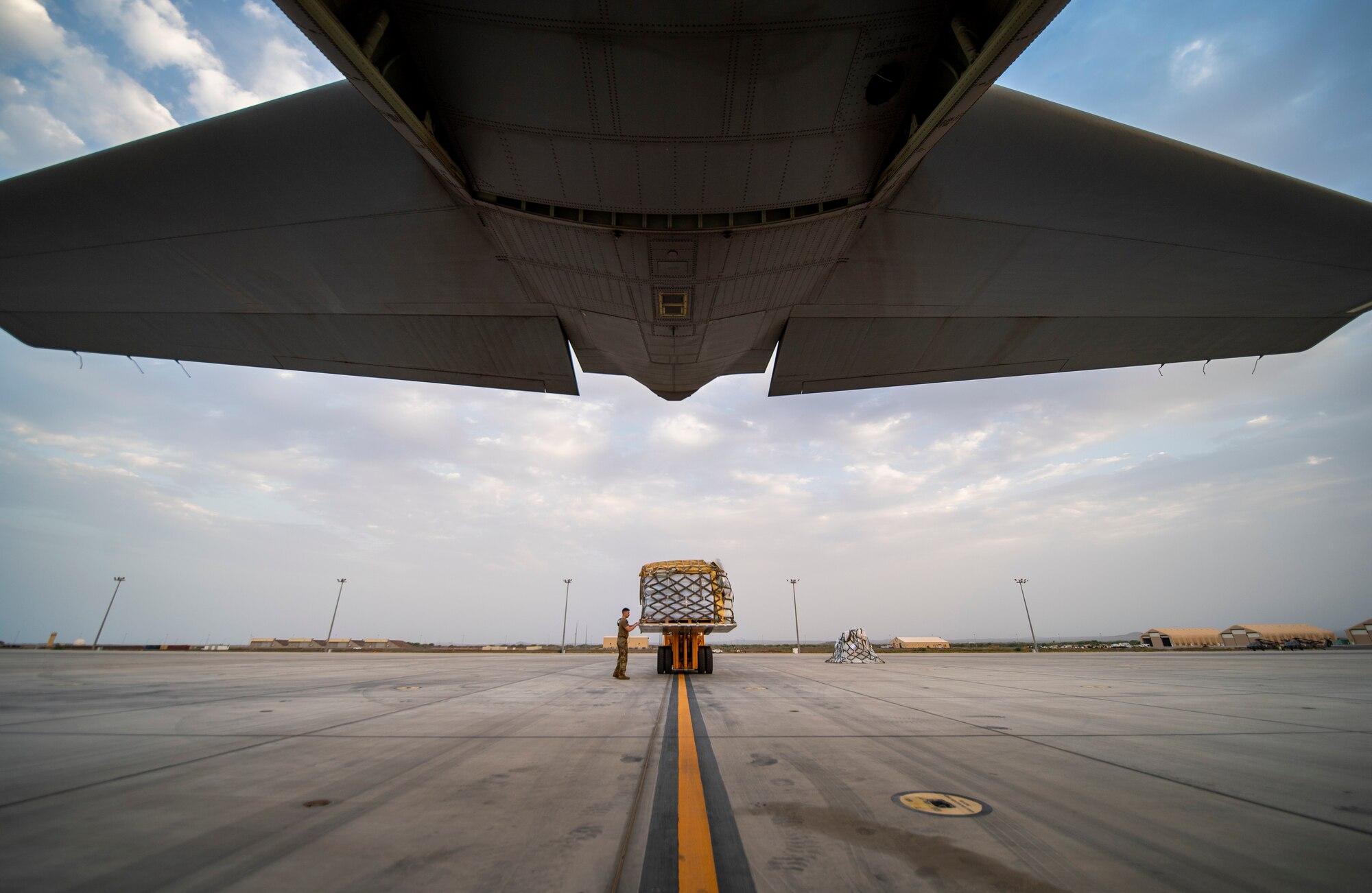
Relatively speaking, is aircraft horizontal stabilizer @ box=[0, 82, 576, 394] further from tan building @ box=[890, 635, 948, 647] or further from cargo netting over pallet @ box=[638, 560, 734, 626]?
tan building @ box=[890, 635, 948, 647]

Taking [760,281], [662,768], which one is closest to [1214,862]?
[662,768]

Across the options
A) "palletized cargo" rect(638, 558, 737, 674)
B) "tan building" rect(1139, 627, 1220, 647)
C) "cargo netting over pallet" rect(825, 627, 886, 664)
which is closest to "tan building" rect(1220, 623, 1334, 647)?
"tan building" rect(1139, 627, 1220, 647)

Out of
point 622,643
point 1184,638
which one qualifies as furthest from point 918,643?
point 622,643

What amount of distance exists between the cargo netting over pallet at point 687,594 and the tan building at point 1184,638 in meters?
46.3

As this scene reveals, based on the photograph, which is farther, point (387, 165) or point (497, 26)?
point (387, 165)

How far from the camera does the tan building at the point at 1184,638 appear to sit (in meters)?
40.9

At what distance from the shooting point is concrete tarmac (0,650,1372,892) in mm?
2146

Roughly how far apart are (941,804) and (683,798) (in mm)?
1431

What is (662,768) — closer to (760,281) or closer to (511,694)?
(760,281)

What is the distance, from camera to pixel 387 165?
4.87 meters

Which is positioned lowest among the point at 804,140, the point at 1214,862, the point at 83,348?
the point at 1214,862

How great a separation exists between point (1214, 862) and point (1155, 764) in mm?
2043

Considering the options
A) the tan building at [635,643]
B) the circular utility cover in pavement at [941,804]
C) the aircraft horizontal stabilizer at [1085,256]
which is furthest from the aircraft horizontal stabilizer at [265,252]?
the tan building at [635,643]

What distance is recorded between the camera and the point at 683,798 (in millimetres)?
3119
